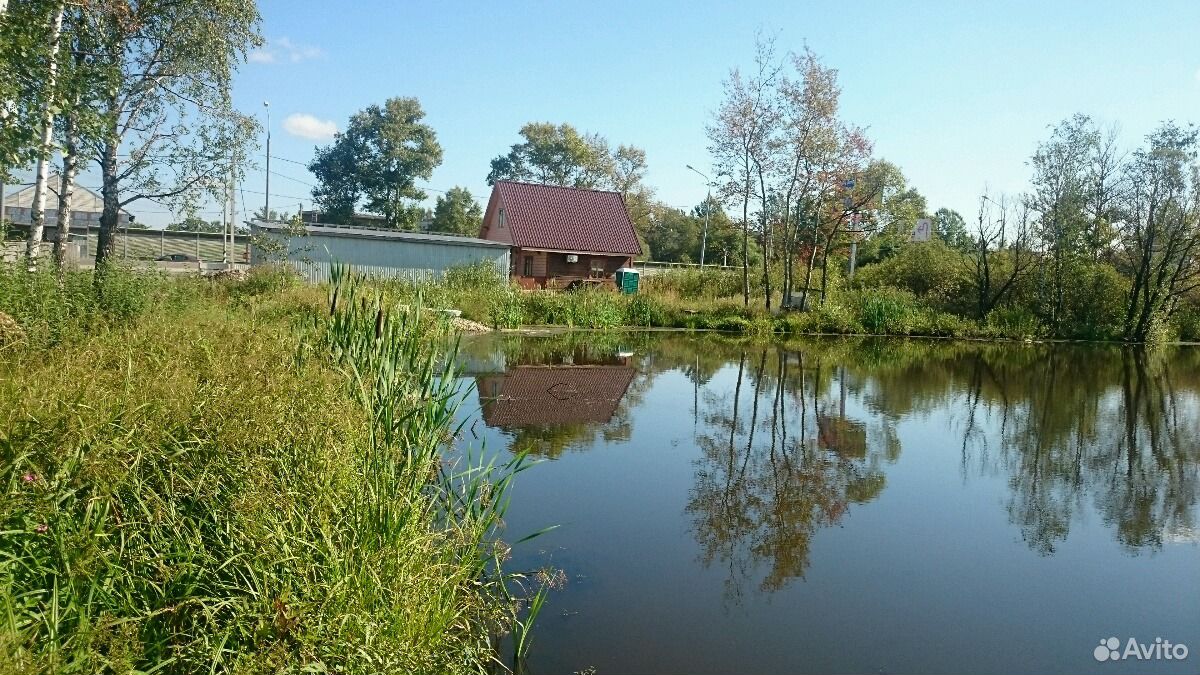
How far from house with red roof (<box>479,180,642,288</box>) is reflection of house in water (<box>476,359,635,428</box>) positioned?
1682 cm

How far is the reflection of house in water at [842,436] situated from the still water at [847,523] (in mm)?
49

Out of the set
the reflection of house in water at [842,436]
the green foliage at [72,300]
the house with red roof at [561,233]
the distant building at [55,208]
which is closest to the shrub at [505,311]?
the house with red roof at [561,233]

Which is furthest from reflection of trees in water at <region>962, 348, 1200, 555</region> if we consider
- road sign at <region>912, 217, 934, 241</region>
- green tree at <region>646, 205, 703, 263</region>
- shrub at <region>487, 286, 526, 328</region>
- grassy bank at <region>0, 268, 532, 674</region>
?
green tree at <region>646, 205, 703, 263</region>

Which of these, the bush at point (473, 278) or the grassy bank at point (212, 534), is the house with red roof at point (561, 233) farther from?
the grassy bank at point (212, 534)

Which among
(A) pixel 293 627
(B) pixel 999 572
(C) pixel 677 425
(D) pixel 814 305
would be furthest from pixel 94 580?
(D) pixel 814 305

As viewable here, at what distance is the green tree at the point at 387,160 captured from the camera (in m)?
49.0

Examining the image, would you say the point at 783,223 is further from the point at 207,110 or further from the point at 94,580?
the point at 94,580

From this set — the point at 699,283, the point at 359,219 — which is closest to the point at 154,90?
the point at 699,283

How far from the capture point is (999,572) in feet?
20.3

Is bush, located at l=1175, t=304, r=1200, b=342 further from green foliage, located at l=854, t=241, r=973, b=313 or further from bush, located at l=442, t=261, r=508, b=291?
bush, located at l=442, t=261, r=508, b=291

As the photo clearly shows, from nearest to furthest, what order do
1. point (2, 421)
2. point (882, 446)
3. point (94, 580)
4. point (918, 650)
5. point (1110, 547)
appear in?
point (94, 580) < point (2, 421) < point (918, 650) < point (1110, 547) < point (882, 446)

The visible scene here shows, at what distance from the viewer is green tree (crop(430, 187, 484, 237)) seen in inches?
2002

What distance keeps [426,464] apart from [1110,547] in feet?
18.1

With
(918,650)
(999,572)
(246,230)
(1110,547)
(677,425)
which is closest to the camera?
(918,650)
